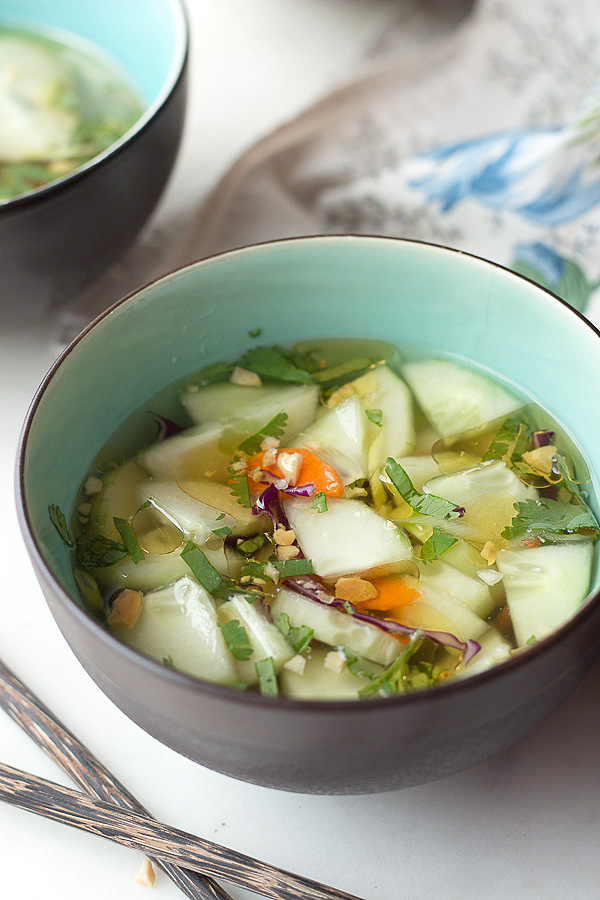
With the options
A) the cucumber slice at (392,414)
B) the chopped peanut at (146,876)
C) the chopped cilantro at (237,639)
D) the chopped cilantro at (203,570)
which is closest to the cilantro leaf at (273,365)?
the cucumber slice at (392,414)

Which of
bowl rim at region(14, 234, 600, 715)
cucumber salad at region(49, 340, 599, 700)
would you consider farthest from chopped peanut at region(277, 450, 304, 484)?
bowl rim at region(14, 234, 600, 715)

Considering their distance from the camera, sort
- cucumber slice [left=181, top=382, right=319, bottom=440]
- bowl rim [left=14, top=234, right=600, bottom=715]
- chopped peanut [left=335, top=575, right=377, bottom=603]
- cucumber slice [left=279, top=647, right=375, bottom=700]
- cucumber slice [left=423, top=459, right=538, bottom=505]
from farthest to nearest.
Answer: cucumber slice [left=181, top=382, right=319, bottom=440] < cucumber slice [left=423, top=459, right=538, bottom=505] < chopped peanut [left=335, top=575, right=377, bottom=603] < cucumber slice [left=279, top=647, right=375, bottom=700] < bowl rim [left=14, top=234, right=600, bottom=715]

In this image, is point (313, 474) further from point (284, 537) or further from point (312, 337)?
point (312, 337)

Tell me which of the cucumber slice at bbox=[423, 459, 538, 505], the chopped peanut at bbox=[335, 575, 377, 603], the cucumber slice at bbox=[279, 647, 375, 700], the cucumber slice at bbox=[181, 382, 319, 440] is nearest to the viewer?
the cucumber slice at bbox=[279, 647, 375, 700]

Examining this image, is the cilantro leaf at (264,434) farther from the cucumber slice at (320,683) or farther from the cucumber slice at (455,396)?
the cucumber slice at (320,683)

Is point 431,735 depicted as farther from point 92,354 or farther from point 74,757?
point 92,354

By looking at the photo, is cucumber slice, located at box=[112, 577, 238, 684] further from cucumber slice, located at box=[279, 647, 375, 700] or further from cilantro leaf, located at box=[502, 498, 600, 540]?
cilantro leaf, located at box=[502, 498, 600, 540]

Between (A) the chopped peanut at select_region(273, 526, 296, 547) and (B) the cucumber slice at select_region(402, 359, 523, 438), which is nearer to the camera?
(A) the chopped peanut at select_region(273, 526, 296, 547)
